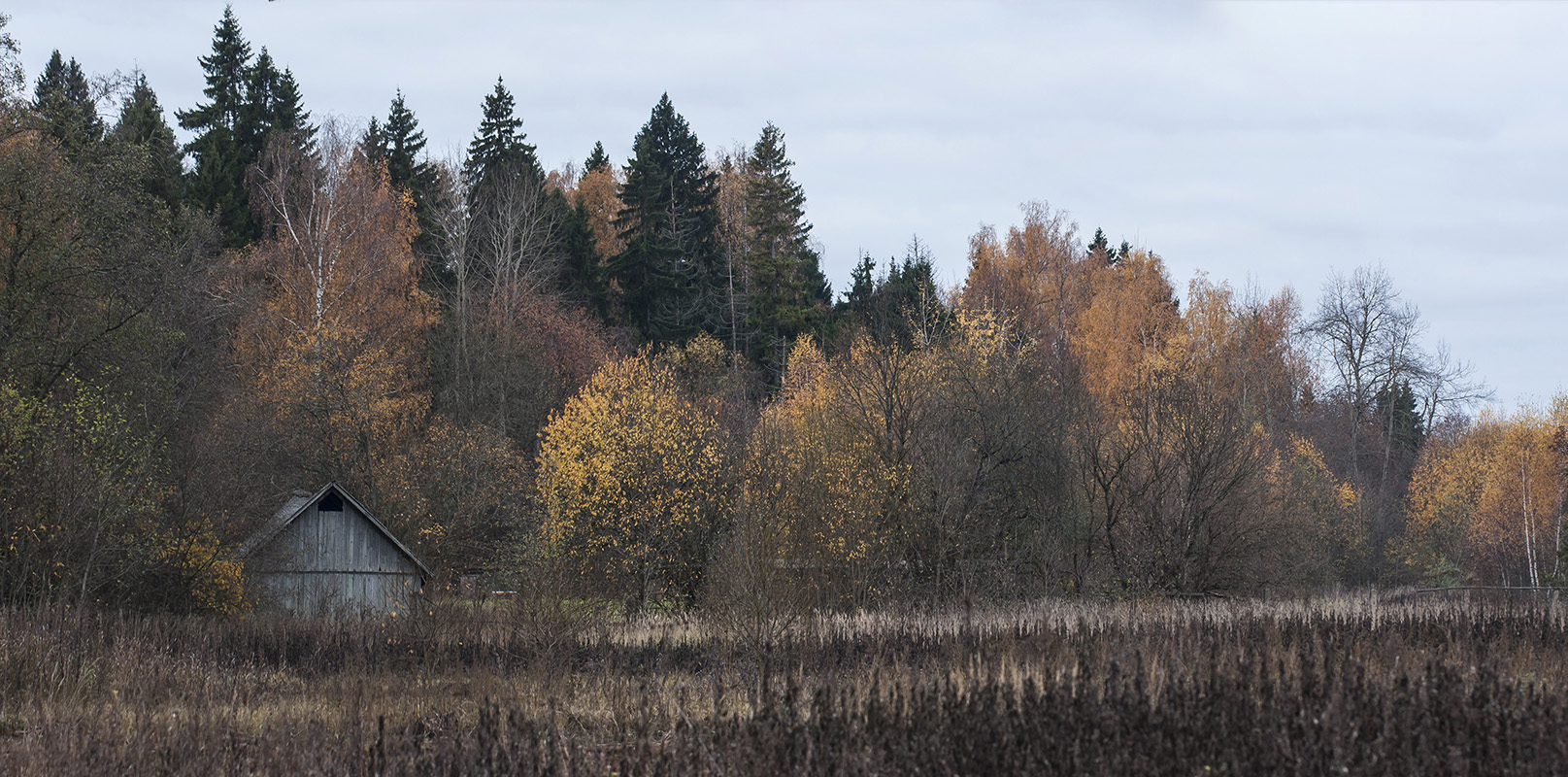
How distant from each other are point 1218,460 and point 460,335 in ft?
90.0

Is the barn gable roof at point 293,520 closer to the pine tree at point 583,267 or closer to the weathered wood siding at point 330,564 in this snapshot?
the weathered wood siding at point 330,564

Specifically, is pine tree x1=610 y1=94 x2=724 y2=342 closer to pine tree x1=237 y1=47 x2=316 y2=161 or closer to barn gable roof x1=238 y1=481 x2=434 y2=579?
pine tree x1=237 y1=47 x2=316 y2=161

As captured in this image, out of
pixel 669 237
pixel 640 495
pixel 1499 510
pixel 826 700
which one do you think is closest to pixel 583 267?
pixel 669 237

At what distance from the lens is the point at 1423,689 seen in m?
5.77

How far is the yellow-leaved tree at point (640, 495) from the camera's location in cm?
2497

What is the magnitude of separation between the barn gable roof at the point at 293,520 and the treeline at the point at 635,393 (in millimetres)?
650

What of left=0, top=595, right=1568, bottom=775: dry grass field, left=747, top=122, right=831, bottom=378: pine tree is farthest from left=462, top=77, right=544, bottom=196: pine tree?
left=0, top=595, right=1568, bottom=775: dry grass field

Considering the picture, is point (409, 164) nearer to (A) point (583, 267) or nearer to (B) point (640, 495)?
(A) point (583, 267)

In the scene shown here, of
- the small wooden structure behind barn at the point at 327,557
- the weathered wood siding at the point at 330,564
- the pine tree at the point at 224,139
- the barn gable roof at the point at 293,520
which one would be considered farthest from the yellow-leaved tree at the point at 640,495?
the pine tree at the point at 224,139

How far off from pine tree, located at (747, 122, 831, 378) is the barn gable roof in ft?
80.0

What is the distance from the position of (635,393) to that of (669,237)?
79.3 feet

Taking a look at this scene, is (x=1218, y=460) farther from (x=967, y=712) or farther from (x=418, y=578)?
(x=418, y=578)

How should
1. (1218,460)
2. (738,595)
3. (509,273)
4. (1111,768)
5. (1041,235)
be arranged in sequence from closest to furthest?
(1111,768), (738,595), (1218,460), (509,273), (1041,235)

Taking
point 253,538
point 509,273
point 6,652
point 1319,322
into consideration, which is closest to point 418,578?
point 253,538
